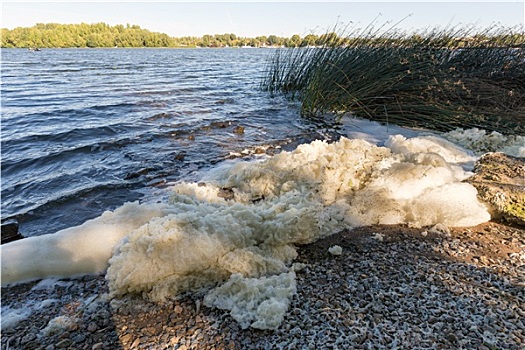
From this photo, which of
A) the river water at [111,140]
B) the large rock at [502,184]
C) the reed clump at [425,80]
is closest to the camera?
the large rock at [502,184]

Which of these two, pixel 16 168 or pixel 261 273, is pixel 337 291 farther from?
pixel 16 168

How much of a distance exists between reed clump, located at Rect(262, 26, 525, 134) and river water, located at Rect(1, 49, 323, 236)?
1236 mm

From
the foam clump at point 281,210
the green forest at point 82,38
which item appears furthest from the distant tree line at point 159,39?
the foam clump at point 281,210

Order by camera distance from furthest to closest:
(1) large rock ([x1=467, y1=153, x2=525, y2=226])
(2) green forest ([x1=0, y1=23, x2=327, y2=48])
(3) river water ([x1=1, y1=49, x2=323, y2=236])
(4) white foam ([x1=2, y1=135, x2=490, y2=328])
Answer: (2) green forest ([x1=0, y1=23, x2=327, y2=48]), (3) river water ([x1=1, y1=49, x2=323, y2=236]), (1) large rock ([x1=467, y1=153, x2=525, y2=226]), (4) white foam ([x1=2, y1=135, x2=490, y2=328])

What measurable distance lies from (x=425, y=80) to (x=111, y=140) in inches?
246

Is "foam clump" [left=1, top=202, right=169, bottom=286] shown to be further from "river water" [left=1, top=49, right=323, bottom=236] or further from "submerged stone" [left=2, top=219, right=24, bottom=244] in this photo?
"river water" [left=1, top=49, right=323, bottom=236]

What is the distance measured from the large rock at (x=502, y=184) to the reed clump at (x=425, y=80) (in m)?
2.45

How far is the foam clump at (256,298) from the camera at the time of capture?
5.90ft

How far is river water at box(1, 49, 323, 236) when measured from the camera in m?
3.94

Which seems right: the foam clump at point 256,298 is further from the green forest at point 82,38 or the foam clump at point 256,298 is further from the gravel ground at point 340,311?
the green forest at point 82,38


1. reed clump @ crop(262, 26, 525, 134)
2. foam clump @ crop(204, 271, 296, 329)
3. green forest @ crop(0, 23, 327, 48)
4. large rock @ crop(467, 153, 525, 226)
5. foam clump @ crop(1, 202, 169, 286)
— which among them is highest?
green forest @ crop(0, 23, 327, 48)

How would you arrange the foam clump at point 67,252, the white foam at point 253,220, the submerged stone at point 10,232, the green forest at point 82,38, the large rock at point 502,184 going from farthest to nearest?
the green forest at point 82,38 → the submerged stone at point 10,232 → the large rock at point 502,184 → the foam clump at point 67,252 → the white foam at point 253,220

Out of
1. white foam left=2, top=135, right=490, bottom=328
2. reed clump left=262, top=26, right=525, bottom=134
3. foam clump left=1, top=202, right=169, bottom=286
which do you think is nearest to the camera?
white foam left=2, top=135, right=490, bottom=328

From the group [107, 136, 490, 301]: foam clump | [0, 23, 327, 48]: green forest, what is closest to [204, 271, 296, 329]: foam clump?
[107, 136, 490, 301]: foam clump
